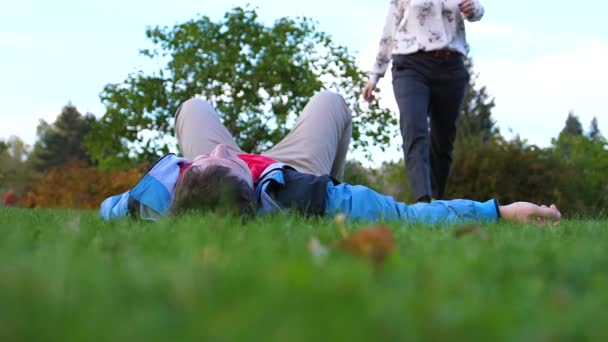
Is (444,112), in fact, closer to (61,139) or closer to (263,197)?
(263,197)

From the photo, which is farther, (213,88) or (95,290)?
(213,88)

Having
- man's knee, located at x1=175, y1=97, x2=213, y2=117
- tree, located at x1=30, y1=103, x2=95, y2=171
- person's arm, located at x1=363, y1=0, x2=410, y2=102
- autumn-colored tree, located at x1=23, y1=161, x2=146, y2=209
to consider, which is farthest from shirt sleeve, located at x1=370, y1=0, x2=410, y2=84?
tree, located at x1=30, y1=103, x2=95, y2=171

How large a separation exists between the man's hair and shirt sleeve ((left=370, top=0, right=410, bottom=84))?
3263 millimetres

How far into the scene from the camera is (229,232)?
218 cm

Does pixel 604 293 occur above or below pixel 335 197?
below

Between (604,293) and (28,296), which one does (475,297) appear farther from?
(28,296)

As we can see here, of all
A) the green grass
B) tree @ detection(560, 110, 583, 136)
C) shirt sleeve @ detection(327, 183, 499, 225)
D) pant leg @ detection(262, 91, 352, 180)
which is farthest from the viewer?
tree @ detection(560, 110, 583, 136)

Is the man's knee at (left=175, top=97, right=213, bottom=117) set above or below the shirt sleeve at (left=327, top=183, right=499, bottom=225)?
above

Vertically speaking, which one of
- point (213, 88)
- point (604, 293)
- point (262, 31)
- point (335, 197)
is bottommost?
point (604, 293)

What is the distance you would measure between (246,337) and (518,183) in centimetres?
1315

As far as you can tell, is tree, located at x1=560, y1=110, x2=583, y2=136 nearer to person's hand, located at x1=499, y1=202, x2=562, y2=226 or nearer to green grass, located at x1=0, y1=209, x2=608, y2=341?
person's hand, located at x1=499, y1=202, x2=562, y2=226

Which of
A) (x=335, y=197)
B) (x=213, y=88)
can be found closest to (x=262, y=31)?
(x=213, y=88)

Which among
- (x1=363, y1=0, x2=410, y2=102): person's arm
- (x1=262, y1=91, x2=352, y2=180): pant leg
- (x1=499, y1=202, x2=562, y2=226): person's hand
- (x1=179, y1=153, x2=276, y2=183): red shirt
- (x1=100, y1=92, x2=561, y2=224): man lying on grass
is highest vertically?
(x1=363, y1=0, x2=410, y2=102): person's arm

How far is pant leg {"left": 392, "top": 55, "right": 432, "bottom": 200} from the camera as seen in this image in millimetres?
5535
